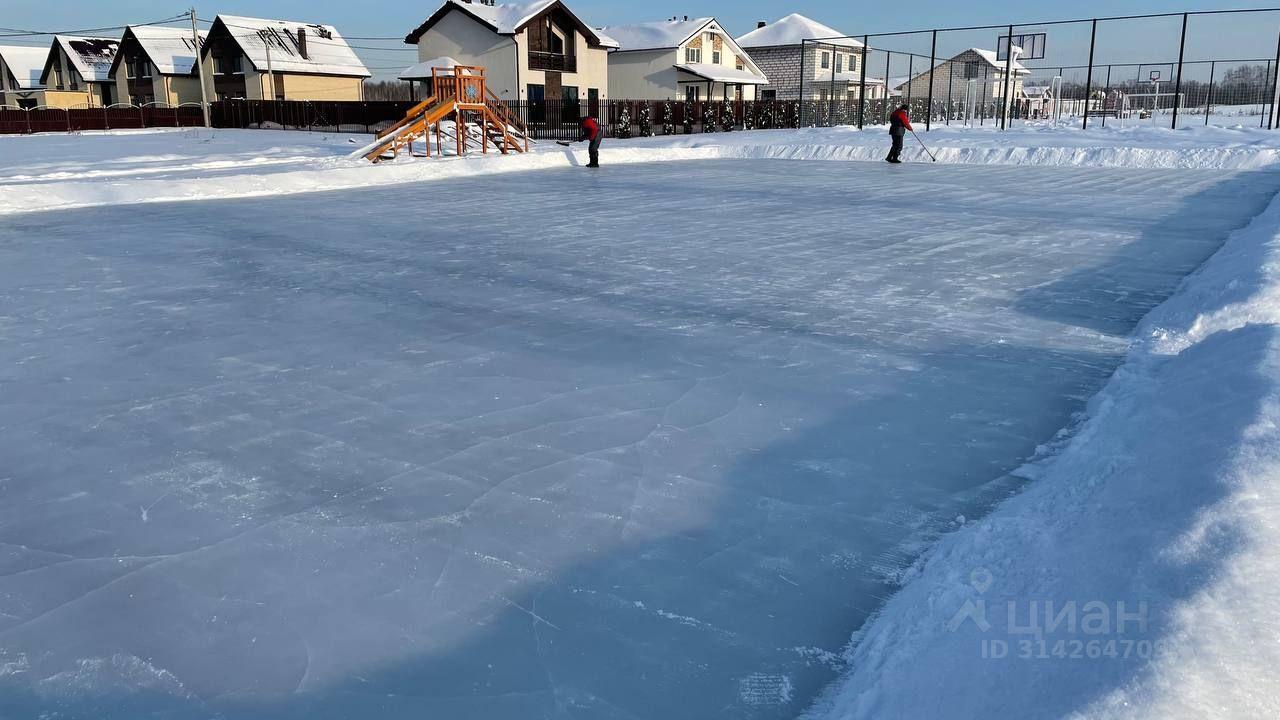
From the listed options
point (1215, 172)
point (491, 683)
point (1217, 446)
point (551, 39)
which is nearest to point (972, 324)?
point (1217, 446)

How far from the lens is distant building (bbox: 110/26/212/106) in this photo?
55.3 meters

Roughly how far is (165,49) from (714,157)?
4632 cm

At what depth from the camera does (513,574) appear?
293 centimetres

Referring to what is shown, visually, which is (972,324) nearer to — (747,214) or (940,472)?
(940,472)

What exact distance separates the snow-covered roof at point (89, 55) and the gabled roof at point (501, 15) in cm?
2943

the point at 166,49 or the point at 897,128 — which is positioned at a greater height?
the point at 166,49

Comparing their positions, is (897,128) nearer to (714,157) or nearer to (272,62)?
(714,157)

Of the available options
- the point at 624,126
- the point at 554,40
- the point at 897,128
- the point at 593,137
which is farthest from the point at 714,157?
the point at 554,40

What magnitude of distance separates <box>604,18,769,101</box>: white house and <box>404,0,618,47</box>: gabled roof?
14.9 feet

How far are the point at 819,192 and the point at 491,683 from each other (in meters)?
13.9

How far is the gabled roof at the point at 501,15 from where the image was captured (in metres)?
41.8

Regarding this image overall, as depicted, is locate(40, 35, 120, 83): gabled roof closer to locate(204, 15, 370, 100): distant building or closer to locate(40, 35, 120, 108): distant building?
locate(40, 35, 120, 108): distant building

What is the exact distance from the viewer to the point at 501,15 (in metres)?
43.2

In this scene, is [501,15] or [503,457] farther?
[501,15]
